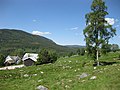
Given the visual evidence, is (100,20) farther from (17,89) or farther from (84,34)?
(17,89)

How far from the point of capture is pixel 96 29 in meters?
39.2

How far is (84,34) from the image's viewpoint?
39812mm

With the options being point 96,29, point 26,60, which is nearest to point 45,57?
point 26,60

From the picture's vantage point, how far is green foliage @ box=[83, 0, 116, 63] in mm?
38562

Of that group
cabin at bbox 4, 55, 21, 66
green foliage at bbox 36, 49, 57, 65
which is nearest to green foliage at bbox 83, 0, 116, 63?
green foliage at bbox 36, 49, 57, 65

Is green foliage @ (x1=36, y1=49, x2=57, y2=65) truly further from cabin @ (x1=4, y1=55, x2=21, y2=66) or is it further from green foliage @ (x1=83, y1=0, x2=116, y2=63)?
cabin @ (x1=4, y1=55, x2=21, y2=66)

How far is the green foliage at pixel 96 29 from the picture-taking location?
38.6 metres

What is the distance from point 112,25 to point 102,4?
4733mm

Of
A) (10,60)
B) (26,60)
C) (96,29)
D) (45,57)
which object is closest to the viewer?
(96,29)

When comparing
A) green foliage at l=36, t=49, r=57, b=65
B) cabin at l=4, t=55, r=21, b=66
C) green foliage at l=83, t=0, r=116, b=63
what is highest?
green foliage at l=83, t=0, r=116, b=63

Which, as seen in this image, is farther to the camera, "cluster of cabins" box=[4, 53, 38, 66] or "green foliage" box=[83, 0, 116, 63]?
"cluster of cabins" box=[4, 53, 38, 66]

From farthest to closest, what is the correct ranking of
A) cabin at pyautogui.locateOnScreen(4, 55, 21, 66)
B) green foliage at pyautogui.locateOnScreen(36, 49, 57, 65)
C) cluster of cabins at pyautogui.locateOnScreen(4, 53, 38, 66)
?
cabin at pyautogui.locateOnScreen(4, 55, 21, 66) < cluster of cabins at pyautogui.locateOnScreen(4, 53, 38, 66) < green foliage at pyautogui.locateOnScreen(36, 49, 57, 65)

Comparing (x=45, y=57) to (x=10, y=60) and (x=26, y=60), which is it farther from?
(x=10, y=60)

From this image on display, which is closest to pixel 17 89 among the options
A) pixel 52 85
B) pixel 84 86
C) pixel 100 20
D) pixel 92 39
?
pixel 52 85
